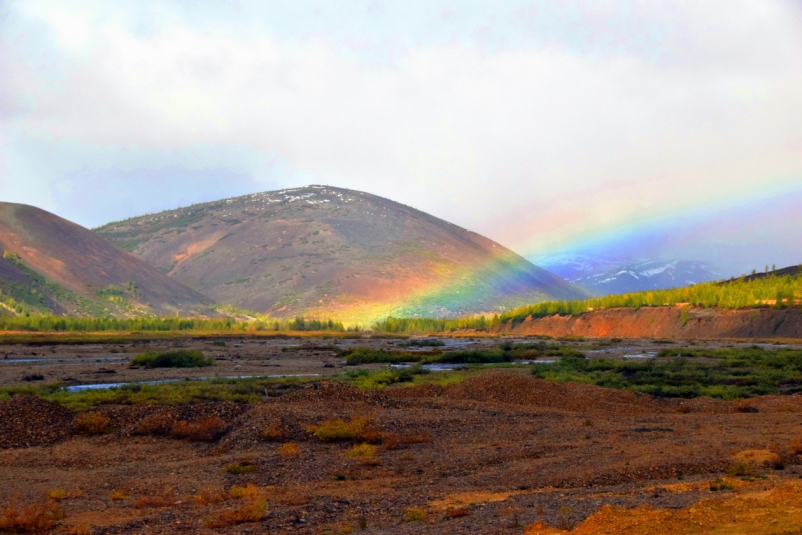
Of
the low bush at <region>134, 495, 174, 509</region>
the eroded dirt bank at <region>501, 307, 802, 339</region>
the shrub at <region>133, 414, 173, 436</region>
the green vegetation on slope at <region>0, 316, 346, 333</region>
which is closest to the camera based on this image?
the low bush at <region>134, 495, 174, 509</region>

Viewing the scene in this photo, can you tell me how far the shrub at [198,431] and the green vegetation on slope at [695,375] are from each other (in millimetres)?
17093

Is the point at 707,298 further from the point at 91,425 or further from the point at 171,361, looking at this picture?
the point at 91,425

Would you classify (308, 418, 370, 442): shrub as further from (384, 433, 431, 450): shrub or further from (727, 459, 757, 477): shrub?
(727, 459, 757, 477): shrub

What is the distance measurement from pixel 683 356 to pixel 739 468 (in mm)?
39084

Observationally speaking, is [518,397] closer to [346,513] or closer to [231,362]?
[346,513]

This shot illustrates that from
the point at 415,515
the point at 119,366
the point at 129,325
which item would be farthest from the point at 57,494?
the point at 129,325

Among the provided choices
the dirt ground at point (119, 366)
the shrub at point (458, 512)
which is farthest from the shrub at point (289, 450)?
the dirt ground at point (119, 366)

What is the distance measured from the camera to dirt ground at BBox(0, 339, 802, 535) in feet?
34.4

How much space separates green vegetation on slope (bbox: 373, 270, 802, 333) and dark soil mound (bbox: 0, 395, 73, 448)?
82.5 m

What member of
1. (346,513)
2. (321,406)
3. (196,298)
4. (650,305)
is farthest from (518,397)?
(196,298)

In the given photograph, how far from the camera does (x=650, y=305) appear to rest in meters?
103

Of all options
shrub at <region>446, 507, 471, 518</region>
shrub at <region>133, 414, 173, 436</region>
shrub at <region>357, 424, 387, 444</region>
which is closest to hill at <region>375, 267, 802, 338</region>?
shrub at <region>357, 424, 387, 444</region>

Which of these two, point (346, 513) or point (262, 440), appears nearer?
point (346, 513)

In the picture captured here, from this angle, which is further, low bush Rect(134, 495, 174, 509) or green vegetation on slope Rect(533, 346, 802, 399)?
green vegetation on slope Rect(533, 346, 802, 399)
